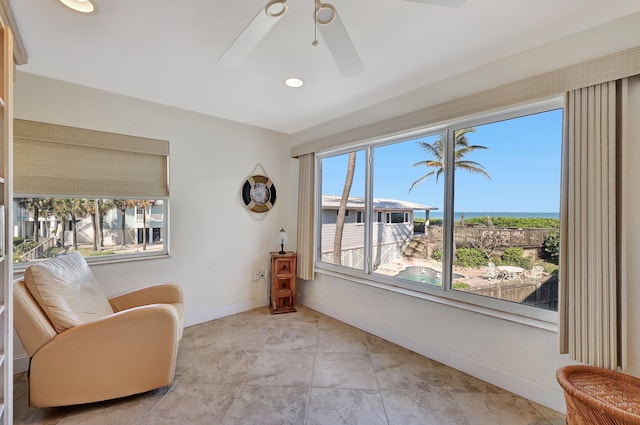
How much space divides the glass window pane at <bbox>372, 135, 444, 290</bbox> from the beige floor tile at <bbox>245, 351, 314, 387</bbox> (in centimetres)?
114

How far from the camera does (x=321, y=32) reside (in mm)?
1213

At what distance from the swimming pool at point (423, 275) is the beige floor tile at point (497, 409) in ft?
2.75

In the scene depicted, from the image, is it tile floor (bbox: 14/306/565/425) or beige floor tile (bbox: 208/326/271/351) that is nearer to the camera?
tile floor (bbox: 14/306/565/425)

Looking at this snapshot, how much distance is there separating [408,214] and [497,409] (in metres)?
1.57

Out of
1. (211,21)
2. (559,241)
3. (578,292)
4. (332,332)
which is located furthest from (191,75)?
(578,292)

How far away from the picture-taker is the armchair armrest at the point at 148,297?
235cm

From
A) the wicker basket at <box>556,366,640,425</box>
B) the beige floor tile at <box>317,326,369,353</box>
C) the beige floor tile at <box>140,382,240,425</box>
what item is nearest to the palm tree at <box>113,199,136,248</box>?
the beige floor tile at <box>140,382,240,425</box>

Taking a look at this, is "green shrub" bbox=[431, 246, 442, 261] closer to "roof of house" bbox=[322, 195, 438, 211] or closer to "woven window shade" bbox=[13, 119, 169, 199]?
"roof of house" bbox=[322, 195, 438, 211]

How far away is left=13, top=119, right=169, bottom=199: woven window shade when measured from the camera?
220 centimetres

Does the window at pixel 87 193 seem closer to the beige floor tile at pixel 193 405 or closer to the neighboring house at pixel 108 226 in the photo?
the neighboring house at pixel 108 226

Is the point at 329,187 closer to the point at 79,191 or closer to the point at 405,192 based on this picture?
the point at 405,192

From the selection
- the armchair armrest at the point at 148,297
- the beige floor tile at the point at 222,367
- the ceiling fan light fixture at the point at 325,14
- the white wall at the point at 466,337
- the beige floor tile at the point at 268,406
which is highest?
the ceiling fan light fixture at the point at 325,14

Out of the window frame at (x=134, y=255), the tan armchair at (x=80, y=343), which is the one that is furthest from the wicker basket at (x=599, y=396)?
the window frame at (x=134, y=255)

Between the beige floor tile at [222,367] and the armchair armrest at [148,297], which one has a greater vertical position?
the armchair armrest at [148,297]
